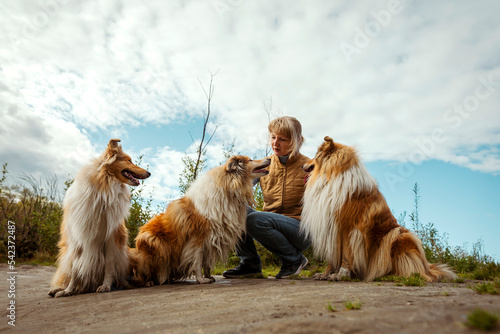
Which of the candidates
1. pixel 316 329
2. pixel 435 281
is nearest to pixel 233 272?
pixel 435 281

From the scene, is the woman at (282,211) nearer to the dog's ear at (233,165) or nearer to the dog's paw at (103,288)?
the dog's ear at (233,165)

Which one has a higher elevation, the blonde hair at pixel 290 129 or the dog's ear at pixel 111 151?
the blonde hair at pixel 290 129

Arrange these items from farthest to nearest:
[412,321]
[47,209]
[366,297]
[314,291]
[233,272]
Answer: [47,209], [233,272], [314,291], [366,297], [412,321]

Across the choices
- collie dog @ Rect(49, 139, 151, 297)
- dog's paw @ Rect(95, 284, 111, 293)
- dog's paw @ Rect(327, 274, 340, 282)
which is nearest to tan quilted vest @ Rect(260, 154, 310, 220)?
dog's paw @ Rect(327, 274, 340, 282)

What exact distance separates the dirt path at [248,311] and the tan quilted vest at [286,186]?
1.75 metres

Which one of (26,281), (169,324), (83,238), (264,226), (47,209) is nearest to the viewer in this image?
(169,324)

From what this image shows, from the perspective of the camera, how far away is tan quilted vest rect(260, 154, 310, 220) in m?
5.17

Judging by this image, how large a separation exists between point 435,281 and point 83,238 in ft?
14.4

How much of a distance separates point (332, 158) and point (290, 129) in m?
0.94

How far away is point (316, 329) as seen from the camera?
1783 millimetres

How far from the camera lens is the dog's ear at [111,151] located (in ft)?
14.3

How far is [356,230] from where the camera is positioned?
4043mm

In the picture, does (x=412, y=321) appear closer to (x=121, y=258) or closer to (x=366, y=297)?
(x=366, y=297)

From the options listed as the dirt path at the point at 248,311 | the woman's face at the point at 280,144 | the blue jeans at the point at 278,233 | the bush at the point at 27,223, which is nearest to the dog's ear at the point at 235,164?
the woman's face at the point at 280,144
